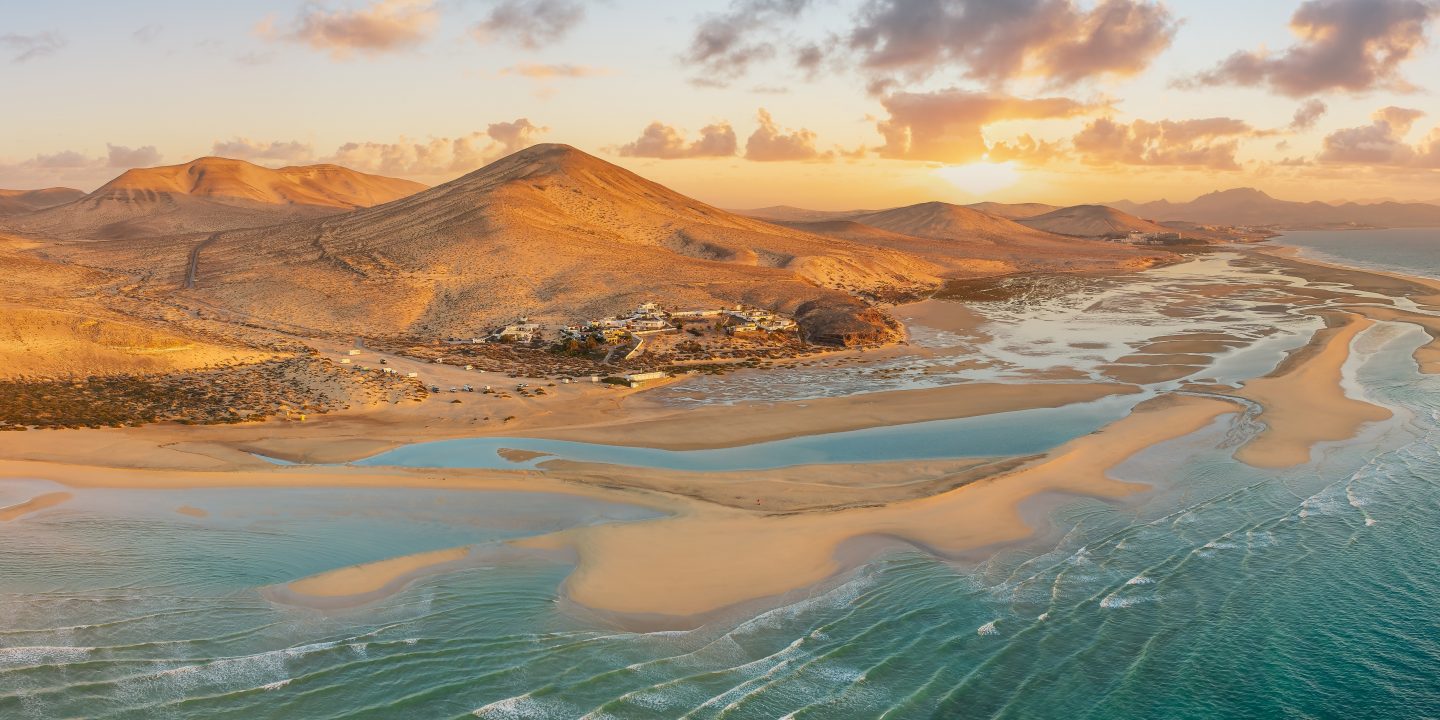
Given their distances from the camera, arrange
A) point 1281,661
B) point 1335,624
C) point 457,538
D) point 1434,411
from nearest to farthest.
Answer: point 1281,661, point 1335,624, point 457,538, point 1434,411

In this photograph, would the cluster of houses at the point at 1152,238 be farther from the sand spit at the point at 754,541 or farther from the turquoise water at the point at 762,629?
the turquoise water at the point at 762,629

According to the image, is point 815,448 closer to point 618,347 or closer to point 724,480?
point 724,480

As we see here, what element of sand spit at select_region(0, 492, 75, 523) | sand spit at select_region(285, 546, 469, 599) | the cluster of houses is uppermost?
the cluster of houses

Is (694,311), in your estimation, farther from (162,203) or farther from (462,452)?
(162,203)

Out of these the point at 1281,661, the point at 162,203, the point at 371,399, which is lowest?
the point at 1281,661

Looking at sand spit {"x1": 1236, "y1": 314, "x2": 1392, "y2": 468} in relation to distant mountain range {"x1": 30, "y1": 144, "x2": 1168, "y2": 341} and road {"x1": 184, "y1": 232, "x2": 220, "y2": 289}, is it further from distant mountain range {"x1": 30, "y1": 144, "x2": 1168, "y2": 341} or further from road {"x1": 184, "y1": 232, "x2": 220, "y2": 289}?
road {"x1": 184, "y1": 232, "x2": 220, "y2": 289}

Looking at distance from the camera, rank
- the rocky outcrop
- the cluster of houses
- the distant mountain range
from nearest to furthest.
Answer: the rocky outcrop
the distant mountain range
the cluster of houses

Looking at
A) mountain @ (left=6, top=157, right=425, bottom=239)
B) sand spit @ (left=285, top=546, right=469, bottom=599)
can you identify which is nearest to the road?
mountain @ (left=6, top=157, right=425, bottom=239)

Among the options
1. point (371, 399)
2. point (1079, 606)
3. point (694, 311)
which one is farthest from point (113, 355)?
point (1079, 606)
